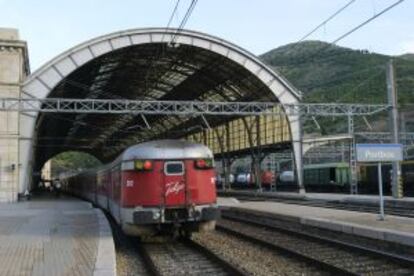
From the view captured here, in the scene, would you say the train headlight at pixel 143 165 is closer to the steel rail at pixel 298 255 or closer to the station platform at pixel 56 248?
the station platform at pixel 56 248

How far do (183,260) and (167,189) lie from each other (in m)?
2.13

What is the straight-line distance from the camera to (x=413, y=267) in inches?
458

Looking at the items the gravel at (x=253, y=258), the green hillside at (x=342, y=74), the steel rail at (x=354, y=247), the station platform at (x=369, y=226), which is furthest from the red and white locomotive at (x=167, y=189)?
A: the green hillside at (x=342, y=74)

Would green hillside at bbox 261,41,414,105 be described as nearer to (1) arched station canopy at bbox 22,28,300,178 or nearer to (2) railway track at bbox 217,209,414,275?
(1) arched station canopy at bbox 22,28,300,178

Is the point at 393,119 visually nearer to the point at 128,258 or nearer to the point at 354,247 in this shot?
the point at 354,247

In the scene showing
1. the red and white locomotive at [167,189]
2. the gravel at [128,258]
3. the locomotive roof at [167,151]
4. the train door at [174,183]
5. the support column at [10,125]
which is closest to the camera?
the gravel at [128,258]

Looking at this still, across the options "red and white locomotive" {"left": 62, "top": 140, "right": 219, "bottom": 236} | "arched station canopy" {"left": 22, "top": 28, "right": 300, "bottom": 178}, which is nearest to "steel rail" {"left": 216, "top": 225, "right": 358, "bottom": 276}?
"red and white locomotive" {"left": 62, "top": 140, "right": 219, "bottom": 236}

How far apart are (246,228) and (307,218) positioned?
285 centimetres

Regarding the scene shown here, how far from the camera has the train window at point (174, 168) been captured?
15.4 m

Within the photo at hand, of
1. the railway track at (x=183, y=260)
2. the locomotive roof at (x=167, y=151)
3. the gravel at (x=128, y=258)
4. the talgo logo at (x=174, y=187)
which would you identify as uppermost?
the locomotive roof at (x=167, y=151)

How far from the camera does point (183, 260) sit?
1374 centimetres

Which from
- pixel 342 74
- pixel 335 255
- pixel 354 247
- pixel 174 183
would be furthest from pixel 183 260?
pixel 342 74

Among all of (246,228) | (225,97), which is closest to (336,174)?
(225,97)

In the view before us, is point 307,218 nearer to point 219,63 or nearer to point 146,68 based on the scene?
point 219,63
